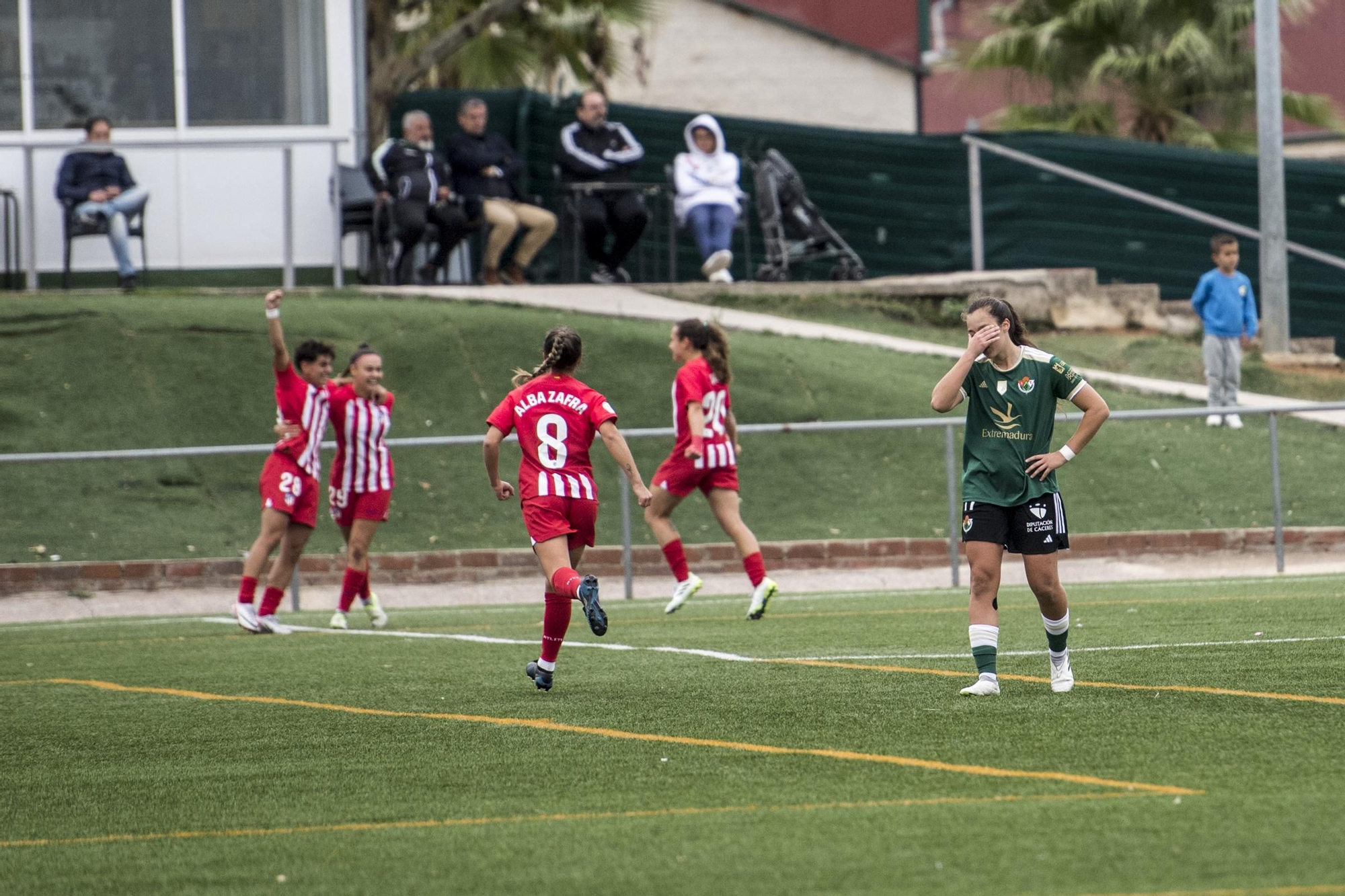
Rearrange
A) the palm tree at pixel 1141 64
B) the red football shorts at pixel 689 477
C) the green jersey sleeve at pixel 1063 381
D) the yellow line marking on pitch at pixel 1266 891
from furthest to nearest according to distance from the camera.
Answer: the palm tree at pixel 1141 64 < the red football shorts at pixel 689 477 < the green jersey sleeve at pixel 1063 381 < the yellow line marking on pitch at pixel 1266 891

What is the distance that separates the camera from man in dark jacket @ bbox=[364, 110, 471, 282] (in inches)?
843

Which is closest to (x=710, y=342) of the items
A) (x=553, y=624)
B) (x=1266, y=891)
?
(x=553, y=624)

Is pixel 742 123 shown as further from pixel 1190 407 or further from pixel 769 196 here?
pixel 1190 407

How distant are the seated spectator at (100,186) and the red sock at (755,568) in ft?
37.2

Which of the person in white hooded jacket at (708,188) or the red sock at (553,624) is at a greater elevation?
the person in white hooded jacket at (708,188)

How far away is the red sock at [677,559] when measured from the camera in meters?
13.1

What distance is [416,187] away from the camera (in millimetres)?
21344

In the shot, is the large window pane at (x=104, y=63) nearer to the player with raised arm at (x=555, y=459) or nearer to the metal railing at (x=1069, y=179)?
the metal railing at (x=1069, y=179)

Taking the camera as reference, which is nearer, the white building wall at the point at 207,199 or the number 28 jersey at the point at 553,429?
the number 28 jersey at the point at 553,429

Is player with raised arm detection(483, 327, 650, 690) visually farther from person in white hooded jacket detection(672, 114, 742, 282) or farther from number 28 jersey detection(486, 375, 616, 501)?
person in white hooded jacket detection(672, 114, 742, 282)

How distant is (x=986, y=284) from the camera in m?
24.0

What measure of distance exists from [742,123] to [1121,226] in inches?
207

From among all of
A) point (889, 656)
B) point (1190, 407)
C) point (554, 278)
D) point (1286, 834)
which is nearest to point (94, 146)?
point (554, 278)

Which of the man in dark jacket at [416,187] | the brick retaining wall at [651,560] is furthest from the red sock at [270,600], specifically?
the man in dark jacket at [416,187]
